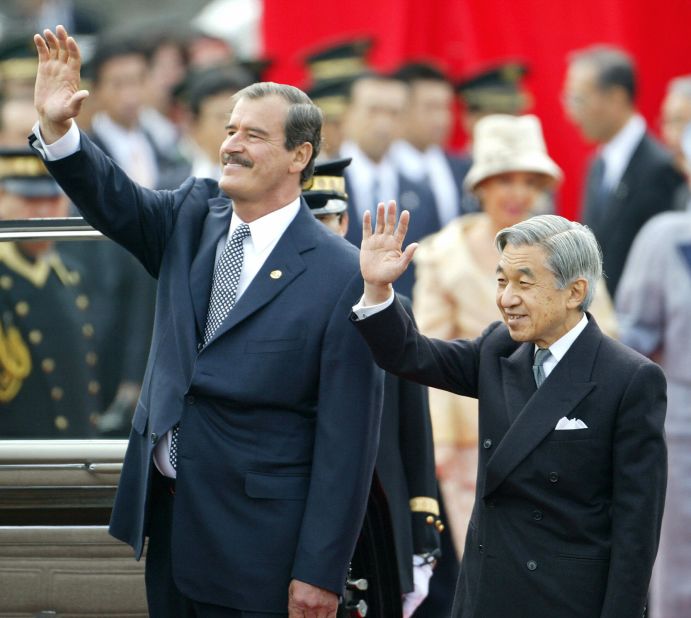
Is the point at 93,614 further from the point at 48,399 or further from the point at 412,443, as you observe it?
the point at 412,443

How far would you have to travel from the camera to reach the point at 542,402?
13.1 feet

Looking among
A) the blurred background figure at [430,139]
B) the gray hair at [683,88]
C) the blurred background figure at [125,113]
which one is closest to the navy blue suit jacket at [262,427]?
the gray hair at [683,88]

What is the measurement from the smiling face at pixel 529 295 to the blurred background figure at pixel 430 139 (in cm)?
571

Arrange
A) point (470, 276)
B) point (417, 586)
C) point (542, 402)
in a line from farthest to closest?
point (470, 276), point (417, 586), point (542, 402)

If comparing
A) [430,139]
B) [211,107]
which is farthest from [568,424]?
[430,139]

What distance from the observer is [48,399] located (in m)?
5.00

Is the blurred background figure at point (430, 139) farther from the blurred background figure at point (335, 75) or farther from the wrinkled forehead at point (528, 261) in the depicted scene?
the wrinkled forehead at point (528, 261)

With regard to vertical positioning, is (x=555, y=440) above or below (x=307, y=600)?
above

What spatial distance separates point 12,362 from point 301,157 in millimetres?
1262

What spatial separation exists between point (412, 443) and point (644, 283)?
235 centimetres

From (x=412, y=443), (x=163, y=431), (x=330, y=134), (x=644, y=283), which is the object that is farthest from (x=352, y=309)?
(x=330, y=134)

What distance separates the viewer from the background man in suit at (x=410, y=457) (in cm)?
495

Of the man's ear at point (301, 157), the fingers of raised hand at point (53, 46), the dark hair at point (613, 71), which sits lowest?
the dark hair at point (613, 71)

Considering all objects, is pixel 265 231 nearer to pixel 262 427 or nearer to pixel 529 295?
pixel 262 427
